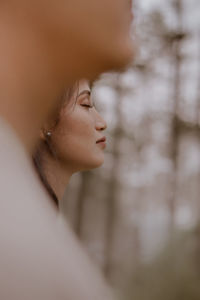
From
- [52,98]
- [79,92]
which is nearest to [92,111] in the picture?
[79,92]

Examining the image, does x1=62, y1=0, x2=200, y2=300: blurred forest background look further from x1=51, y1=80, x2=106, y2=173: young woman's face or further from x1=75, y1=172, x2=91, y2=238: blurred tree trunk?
x1=51, y1=80, x2=106, y2=173: young woman's face

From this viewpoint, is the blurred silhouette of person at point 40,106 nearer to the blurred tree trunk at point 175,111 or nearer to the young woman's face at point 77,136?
the young woman's face at point 77,136

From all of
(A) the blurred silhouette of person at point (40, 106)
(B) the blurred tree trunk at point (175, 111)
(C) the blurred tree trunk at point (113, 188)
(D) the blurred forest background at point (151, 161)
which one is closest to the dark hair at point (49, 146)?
(A) the blurred silhouette of person at point (40, 106)

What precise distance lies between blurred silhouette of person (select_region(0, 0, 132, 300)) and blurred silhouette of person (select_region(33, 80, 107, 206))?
37 cm

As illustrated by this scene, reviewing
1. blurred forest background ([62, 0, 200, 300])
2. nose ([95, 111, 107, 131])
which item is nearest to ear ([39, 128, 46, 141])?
nose ([95, 111, 107, 131])

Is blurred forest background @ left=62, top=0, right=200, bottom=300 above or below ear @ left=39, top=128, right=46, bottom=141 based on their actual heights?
below

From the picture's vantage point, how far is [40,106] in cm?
38

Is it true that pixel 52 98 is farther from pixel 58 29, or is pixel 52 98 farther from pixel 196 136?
pixel 196 136

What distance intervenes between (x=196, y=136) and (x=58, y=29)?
8.32m

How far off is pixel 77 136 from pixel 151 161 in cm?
799

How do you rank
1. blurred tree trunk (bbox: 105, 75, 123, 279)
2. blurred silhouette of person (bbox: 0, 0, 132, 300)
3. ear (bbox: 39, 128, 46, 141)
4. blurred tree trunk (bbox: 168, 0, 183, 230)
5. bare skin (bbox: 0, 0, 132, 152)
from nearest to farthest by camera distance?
1. blurred silhouette of person (bbox: 0, 0, 132, 300)
2. bare skin (bbox: 0, 0, 132, 152)
3. ear (bbox: 39, 128, 46, 141)
4. blurred tree trunk (bbox: 105, 75, 123, 279)
5. blurred tree trunk (bbox: 168, 0, 183, 230)

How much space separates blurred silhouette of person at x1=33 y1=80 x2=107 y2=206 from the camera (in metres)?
0.77

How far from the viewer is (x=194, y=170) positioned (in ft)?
29.9

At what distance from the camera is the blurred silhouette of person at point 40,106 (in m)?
0.22
